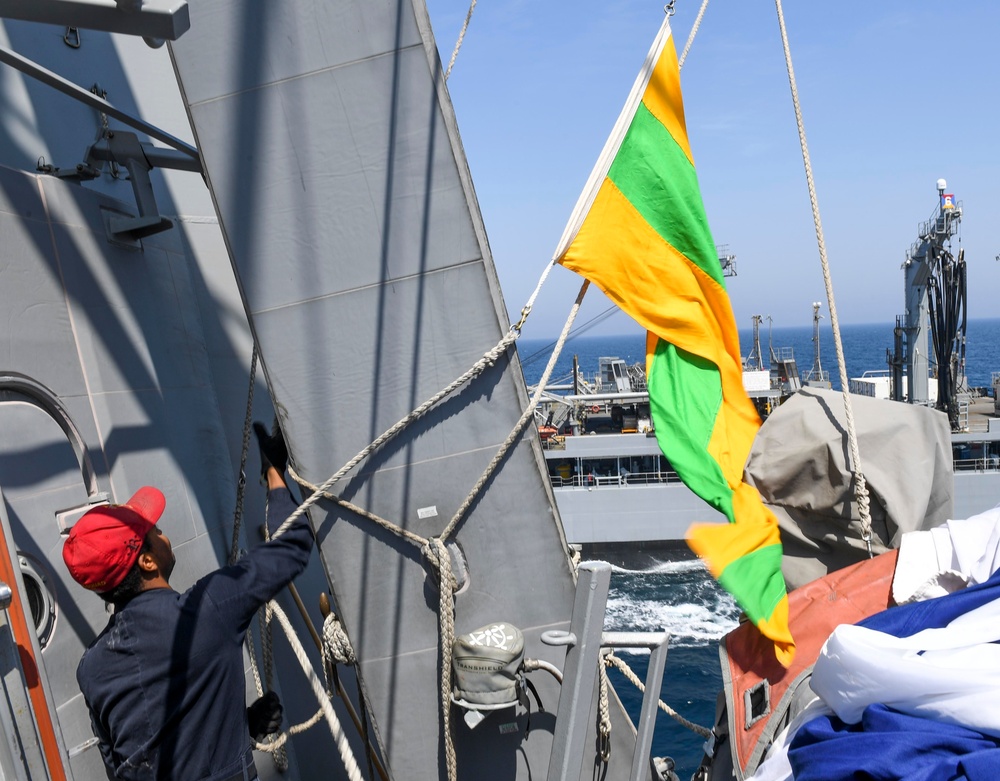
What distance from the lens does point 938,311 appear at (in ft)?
74.4

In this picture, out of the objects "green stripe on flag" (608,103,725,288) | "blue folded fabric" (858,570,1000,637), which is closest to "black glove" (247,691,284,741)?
"blue folded fabric" (858,570,1000,637)

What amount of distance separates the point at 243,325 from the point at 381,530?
1396 mm

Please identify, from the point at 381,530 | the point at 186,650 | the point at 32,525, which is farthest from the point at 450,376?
the point at 32,525

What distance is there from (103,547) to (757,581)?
1.85m

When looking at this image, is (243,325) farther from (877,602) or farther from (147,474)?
(877,602)

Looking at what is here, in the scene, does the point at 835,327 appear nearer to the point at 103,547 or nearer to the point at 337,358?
the point at 337,358

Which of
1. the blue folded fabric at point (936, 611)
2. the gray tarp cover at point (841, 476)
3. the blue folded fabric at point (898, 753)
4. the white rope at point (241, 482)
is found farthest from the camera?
Result: the white rope at point (241, 482)

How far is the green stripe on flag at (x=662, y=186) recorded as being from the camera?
274 centimetres

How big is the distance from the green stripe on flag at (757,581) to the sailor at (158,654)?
4.49 ft

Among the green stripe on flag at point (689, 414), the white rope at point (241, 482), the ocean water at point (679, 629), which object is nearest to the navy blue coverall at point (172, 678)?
the white rope at point (241, 482)

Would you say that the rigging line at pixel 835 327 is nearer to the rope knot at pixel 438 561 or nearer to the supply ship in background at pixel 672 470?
the rope knot at pixel 438 561

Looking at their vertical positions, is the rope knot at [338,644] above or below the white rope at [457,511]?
below

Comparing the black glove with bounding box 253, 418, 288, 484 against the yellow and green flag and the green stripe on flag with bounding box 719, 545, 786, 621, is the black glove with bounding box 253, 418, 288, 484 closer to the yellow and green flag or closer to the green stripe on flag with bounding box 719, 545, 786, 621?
the yellow and green flag

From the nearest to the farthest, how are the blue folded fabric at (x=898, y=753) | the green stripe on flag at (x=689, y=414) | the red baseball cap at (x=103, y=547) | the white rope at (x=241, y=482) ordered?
the blue folded fabric at (x=898, y=753) → the red baseball cap at (x=103, y=547) → the green stripe on flag at (x=689, y=414) → the white rope at (x=241, y=482)
